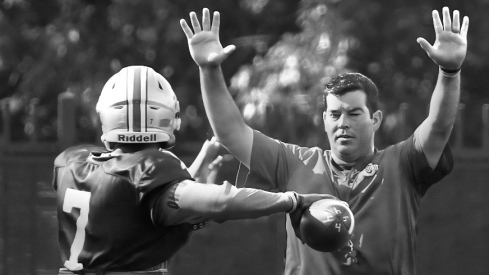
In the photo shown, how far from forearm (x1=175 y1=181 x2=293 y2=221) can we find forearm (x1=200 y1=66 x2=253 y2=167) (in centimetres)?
86

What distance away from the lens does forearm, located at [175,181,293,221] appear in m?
3.18

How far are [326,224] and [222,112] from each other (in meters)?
1.04

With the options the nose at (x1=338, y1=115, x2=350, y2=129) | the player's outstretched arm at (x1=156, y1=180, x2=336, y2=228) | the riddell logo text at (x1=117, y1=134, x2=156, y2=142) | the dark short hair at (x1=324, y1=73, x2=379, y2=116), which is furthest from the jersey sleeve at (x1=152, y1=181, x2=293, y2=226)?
the dark short hair at (x1=324, y1=73, x2=379, y2=116)

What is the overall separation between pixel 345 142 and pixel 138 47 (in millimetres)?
6227

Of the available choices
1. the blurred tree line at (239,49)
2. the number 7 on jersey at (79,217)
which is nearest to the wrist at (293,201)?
the number 7 on jersey at (79,217)

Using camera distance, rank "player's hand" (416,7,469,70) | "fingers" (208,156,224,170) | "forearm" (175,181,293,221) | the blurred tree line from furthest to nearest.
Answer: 1. the blurred tree line
2. "fingers" (208,156,224,170)
3. "player's hand" (416,7,469,70)
4. "forearm" (175,181,293,221)

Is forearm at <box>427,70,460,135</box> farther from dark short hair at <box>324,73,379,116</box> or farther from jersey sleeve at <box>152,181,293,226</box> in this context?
jersey sleeve at <box>152,181,293,226</box>

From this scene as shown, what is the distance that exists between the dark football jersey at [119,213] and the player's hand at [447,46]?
1.23 meters

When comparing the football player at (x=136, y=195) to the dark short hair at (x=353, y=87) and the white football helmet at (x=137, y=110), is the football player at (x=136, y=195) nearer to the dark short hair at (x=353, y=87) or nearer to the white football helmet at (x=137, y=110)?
the white football helmet at (x=137, y=110)

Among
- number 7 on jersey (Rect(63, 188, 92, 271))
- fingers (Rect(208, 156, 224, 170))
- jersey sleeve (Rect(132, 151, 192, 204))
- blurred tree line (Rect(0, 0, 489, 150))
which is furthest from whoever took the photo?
blurred tree line (Rect(0, 0, 489, 150))

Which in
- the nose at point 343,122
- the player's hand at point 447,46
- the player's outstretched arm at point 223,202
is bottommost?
the player's outstretched arm at point 223,202

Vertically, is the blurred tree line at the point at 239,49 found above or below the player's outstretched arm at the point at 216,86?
above

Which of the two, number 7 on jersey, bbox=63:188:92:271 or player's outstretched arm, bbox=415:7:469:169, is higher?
player's outstretched arm, bbox=415:7:469:169

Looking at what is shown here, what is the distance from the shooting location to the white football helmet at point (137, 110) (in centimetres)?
360
